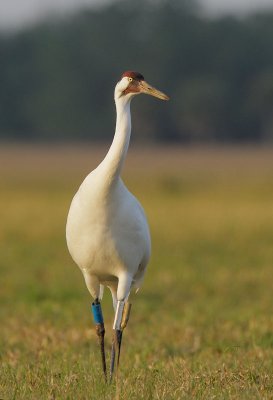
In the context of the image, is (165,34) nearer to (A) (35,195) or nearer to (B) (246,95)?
(B) (246,95)

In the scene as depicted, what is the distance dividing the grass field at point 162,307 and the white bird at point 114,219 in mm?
626

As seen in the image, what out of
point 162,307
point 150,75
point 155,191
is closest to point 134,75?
point 162,307

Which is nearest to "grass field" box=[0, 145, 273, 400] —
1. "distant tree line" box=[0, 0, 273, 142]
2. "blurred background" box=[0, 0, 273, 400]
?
"blurred background" box=[0, 0, 273, 400]

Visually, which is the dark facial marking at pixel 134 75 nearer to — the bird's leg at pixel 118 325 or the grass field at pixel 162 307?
the bird's leg at pixel 118 325

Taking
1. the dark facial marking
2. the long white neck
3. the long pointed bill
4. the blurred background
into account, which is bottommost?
the blurred background

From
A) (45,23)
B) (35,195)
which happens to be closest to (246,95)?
(45,23)

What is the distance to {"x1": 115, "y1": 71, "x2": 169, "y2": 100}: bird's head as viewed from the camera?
6277 millimetres

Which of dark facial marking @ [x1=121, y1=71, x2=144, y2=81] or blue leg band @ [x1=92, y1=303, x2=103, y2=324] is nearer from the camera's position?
dark facial marking @ [x1=121, y1=71, x2=144, y2=81]

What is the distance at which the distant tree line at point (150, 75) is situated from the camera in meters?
58.4

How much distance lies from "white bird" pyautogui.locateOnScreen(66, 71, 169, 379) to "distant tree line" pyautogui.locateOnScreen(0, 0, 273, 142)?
48.1 metres

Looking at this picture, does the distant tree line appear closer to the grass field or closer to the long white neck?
the grass field

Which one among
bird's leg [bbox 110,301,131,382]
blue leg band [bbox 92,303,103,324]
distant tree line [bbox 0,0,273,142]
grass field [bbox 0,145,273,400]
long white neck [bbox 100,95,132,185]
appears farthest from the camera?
distant tree line [bbox 0,0,273,142]

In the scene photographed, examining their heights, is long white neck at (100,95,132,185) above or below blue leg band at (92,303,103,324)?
above

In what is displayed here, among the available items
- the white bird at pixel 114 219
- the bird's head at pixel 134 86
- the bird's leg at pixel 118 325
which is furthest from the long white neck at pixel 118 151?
the bird's leg at pixel 118 325
